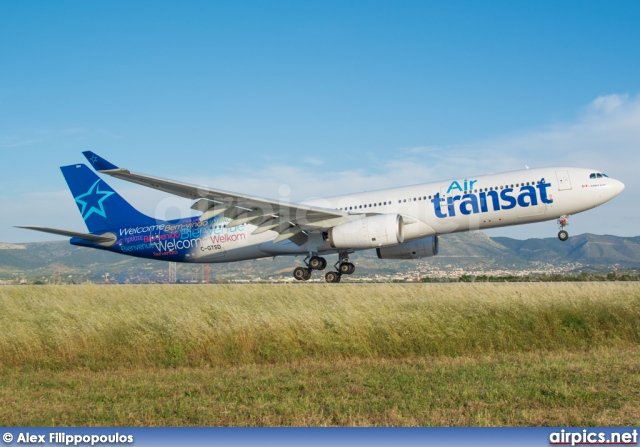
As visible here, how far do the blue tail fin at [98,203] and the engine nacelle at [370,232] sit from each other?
36.6ft

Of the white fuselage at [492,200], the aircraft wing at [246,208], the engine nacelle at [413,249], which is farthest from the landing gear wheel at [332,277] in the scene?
the aircraft wing at [246,208]

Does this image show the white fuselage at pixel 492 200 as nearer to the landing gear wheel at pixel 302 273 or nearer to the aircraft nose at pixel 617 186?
the aircraft nose at pixel 617 186

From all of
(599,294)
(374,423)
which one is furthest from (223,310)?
(599,294)

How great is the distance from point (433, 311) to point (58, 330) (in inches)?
324

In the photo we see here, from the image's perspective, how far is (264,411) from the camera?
7133 millimetres

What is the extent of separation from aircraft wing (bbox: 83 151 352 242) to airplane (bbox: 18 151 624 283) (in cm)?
4

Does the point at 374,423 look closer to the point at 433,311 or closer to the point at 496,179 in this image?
the point at 433,311

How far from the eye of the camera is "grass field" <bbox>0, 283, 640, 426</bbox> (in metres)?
7.06

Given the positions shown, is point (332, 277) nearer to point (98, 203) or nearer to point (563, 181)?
point (563, 181)

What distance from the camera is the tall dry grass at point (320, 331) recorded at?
11344 mm

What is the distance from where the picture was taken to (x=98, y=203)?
107 ft

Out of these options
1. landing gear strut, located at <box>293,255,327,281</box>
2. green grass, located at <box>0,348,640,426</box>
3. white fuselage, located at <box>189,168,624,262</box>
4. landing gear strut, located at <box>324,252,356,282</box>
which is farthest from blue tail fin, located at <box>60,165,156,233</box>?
green grass, located at <box>0,348,640,426</box>

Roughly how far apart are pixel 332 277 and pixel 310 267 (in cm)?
122

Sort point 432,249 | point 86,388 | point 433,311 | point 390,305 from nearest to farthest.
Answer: point 86,388
point 433,311
point 390,305
point 432,249
